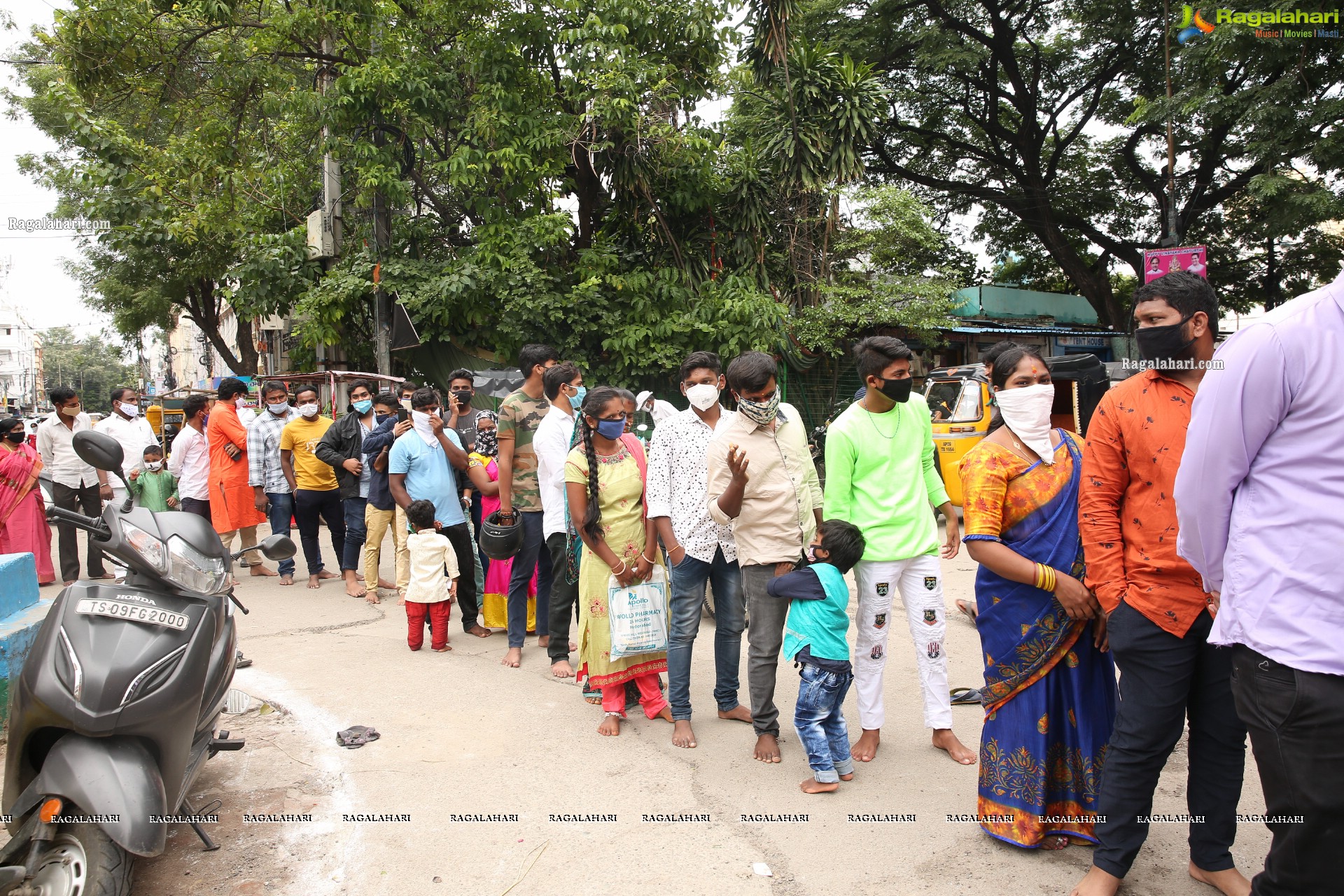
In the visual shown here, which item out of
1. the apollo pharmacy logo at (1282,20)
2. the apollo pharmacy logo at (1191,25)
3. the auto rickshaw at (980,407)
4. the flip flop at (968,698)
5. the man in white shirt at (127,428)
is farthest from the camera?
the apollo pharmacy logo at (1191,25)

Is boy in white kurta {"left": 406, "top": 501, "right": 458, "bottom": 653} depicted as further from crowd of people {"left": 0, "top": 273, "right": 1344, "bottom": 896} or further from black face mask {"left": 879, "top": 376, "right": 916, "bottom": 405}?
black face mask {"left": 879, "top": 376, "right": 916, "bottom": 405}

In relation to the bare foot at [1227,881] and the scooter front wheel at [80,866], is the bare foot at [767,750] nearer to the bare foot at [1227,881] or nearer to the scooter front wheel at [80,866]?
the bare foot at [1227,881]

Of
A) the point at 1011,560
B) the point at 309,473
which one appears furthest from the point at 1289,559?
the point at 309,473

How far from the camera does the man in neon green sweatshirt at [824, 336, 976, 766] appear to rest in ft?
12.8

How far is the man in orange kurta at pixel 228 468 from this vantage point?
26.6 feet

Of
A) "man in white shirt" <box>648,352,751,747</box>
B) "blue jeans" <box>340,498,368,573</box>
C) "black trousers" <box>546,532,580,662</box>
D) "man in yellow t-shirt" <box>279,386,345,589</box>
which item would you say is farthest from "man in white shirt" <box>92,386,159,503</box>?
"man in white shirt" <box>648,352,751,747</box>

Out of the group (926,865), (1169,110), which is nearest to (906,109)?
(1169,110)

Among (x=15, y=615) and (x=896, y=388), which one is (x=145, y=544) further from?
(x=896, y=388)

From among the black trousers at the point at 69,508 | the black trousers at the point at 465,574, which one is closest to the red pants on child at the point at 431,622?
the black trousers at the point at 465,574

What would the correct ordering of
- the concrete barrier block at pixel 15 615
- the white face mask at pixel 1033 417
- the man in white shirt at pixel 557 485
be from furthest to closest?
the man in white shirt at pixel 557 485 → the concrete barrier block at pixel 15 615 → the white face mask at pixel 1033 417

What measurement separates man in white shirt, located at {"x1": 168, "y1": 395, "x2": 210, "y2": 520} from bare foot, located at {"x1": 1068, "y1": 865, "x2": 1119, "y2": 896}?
7.82m

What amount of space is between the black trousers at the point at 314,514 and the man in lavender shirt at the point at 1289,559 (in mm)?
7214

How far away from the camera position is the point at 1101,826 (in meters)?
2.76

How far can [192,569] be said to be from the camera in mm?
2902
